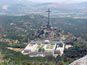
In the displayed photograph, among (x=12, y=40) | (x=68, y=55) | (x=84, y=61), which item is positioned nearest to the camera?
(x=84, y=61)

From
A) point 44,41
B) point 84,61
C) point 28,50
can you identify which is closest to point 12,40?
point 44,41

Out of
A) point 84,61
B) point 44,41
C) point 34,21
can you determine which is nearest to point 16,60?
point 44,41

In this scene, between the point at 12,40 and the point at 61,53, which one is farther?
the point at 12,40

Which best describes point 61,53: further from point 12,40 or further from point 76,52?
point 12,40

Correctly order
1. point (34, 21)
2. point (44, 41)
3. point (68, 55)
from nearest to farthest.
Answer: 1. point (68, 55)
2. point (44, 41)
3. point (34, 21)

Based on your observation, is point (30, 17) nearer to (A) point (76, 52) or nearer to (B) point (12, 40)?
(B) point (12, 40)

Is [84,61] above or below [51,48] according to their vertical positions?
above

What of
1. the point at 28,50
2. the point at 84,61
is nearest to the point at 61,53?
the point at 28,50

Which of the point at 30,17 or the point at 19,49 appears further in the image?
Answer: the point at 30,17

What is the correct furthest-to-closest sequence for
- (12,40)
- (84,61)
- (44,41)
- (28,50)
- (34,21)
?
(34,21) → (12,40) → (44,41) → (28,50) → (84,61)

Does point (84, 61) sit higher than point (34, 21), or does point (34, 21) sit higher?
point (84, 61)
